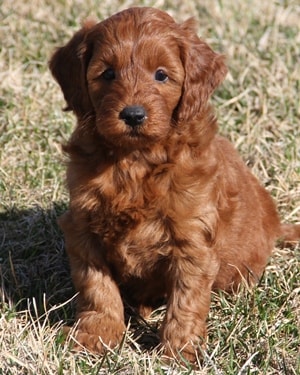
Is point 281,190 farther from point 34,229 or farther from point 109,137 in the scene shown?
point 109,137

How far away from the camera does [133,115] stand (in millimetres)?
5289

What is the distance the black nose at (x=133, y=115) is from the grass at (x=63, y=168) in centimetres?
138

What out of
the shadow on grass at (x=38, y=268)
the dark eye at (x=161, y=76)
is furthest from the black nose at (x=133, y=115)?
the shadow on grass at (x=38, y=268)

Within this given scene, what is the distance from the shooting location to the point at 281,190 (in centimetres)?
790

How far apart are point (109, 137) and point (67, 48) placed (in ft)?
2.72

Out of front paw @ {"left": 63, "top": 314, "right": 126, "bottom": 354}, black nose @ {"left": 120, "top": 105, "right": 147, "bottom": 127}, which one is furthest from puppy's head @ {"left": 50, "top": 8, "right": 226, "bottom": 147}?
front paw @ {"left": 63, "top": 314, "right": 126, "bottom": 354}

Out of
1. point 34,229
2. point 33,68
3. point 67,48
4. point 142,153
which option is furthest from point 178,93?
point 33,68

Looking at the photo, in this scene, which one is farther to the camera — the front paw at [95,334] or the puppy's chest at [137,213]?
the front paw at [95,334]

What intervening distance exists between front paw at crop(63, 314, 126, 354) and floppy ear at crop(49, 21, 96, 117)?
1.27 meters

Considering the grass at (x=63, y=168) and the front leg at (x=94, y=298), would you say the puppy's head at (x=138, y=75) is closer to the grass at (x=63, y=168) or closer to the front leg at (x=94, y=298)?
the front leg at (x=94, y=298)

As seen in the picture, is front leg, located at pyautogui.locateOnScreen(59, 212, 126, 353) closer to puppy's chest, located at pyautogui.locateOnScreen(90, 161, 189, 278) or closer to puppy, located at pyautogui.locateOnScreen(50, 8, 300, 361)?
puppy, located at pyautogui.locateOnScreen(50, 8, 300, 361)

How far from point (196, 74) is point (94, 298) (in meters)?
1.51

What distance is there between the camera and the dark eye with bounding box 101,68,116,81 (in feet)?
18.2

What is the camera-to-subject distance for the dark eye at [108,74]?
5537 millimetres
